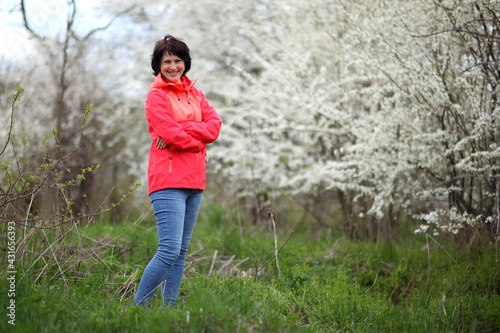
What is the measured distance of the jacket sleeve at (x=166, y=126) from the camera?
2.50 meters

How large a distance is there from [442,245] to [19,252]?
12.3 ft

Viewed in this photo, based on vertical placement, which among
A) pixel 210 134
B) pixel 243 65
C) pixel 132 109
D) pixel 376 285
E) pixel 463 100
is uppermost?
pixel 243 65

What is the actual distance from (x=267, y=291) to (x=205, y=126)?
4.11 feet

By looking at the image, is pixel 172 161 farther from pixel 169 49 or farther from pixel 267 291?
pixel 267 291

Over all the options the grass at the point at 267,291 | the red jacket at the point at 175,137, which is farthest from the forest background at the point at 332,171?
the red jacket at the point at 175,137

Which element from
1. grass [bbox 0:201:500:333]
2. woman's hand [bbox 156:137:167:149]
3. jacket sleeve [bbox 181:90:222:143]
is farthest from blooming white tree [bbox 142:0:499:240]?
woman's hand [bbox 156:137:167:149]

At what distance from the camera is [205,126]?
2709 mm

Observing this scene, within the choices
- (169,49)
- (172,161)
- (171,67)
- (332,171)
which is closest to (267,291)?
(172,161)

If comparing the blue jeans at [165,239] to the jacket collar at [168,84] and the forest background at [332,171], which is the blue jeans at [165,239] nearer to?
the forest background at [332,171]

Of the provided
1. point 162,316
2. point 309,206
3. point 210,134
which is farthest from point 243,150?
point 162,316

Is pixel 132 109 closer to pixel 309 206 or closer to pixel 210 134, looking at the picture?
pixel 309 206

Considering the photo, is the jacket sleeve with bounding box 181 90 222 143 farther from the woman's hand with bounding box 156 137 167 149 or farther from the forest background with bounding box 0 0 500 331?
the forest background with bounding box 0 0 500 331

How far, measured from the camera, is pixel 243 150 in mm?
6738

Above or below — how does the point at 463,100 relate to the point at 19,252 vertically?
above
